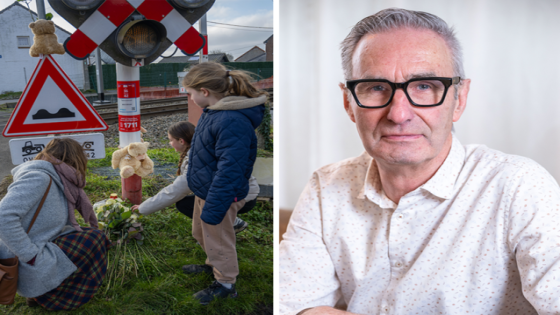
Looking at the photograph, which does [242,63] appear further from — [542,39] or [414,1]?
[542,39]

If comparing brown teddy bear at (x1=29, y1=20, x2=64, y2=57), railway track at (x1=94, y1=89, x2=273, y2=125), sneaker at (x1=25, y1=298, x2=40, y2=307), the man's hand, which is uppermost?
brown teddy bear at (x1=29, y1=20, x2=64, y2=57)

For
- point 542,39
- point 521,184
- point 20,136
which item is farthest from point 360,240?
point 542,39

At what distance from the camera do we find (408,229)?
119 centimetres

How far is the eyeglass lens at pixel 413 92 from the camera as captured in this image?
107 centimetres

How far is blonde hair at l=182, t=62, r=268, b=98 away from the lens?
1393mm

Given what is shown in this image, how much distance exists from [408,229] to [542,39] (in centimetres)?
329

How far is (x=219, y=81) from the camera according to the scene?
1.40m

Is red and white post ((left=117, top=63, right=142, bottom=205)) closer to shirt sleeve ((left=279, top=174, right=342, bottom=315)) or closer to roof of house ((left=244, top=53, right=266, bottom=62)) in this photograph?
roof of house ((left=244, top=53, right=266, bottom=62))

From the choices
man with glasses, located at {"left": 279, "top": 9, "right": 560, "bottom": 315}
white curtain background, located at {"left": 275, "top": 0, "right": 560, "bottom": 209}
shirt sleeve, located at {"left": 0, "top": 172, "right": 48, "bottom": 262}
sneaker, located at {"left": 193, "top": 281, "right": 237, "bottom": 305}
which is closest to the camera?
man with glasses, located at {"left": 279, "top": 9, "right": 560, "bottom": 315}

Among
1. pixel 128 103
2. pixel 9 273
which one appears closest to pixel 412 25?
pixel 128 103

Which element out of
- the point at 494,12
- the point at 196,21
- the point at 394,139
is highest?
the point at 494,12

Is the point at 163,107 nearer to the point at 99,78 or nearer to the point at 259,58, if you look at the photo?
the point at 99,78

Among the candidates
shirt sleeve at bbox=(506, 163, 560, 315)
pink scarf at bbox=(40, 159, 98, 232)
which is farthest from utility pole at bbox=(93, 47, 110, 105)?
shirt sleeve at bbox=(506, 163, 560, 315)

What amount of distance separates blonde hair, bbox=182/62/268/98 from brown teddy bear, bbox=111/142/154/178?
Result: 29 centimetres
